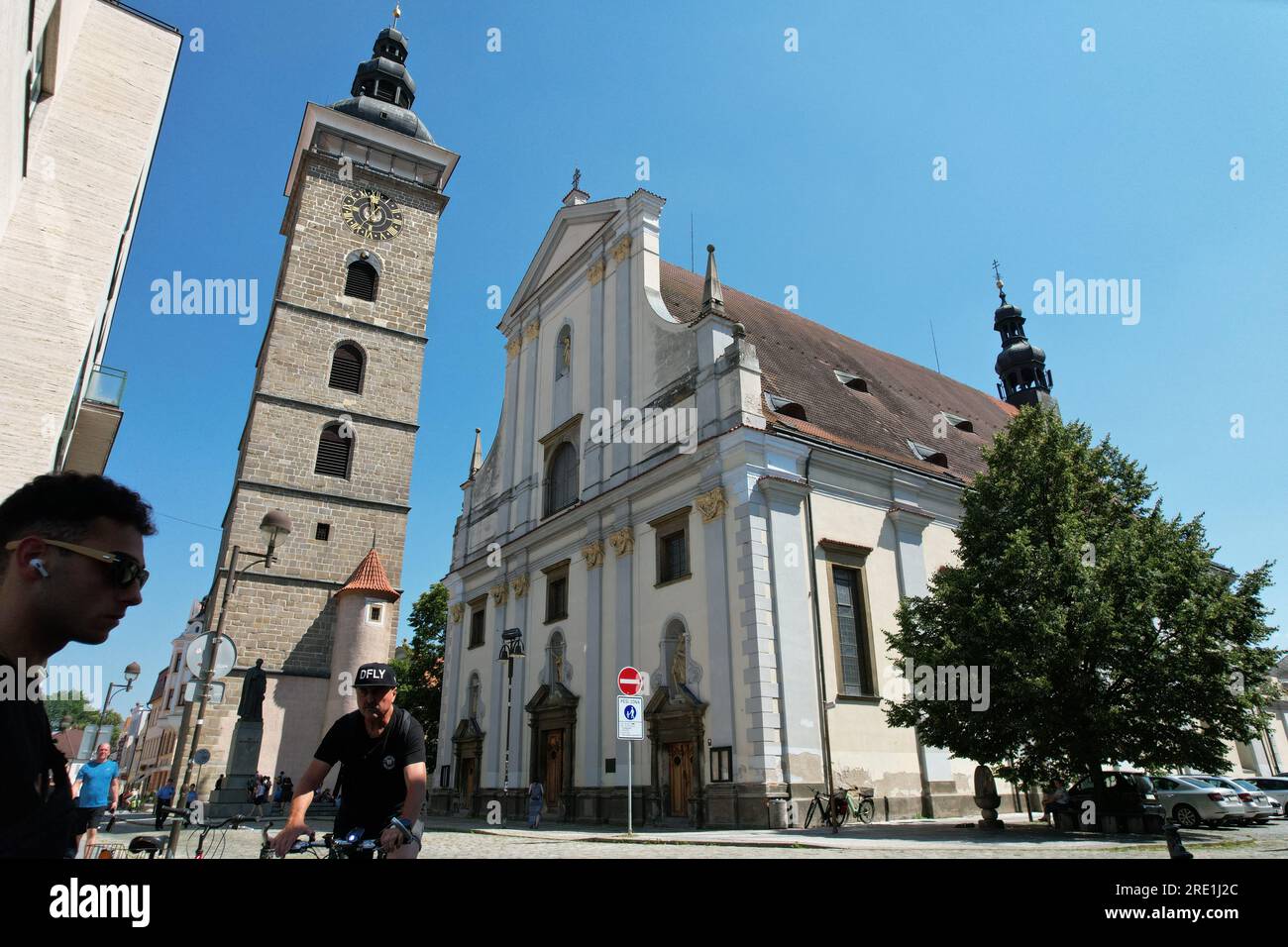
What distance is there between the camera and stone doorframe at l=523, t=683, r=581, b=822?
2077cm

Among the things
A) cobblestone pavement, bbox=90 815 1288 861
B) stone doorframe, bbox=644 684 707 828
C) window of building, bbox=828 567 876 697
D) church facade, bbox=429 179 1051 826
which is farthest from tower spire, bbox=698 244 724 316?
cobblestone pavement, bbox=90 815 1288 861

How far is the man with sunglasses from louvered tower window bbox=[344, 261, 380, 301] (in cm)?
3750

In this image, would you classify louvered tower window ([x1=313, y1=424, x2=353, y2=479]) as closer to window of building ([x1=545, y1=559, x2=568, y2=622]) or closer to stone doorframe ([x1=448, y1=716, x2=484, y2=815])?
stone doorframe ([x1=448, y1=716, x2=484, y2=815])

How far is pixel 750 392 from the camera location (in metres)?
19.1

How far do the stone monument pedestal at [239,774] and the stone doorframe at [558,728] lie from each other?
7516mm

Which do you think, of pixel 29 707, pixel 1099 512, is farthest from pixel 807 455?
pixel 29 707

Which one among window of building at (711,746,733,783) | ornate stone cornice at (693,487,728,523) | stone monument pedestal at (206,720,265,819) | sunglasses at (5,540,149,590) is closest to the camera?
sunglasses at (5,540,149,590)

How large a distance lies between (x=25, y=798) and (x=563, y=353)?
2660 centimetres

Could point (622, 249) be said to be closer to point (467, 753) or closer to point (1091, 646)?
point (1091, 646)

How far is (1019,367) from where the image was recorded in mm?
43062

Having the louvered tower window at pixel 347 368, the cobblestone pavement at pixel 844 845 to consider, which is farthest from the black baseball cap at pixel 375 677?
the louvered tower window at pixel 347 368

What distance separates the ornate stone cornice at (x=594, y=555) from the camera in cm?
2214
